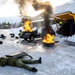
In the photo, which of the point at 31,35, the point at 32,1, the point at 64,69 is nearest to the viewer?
the point at 64,69

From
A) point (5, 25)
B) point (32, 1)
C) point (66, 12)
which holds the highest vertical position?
point (32, 1)

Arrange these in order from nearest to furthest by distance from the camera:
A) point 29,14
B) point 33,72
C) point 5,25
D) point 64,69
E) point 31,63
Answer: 1. point 33,72
2. point 64,69
3. point 31,63
4. point 29,14
5. point 5,25

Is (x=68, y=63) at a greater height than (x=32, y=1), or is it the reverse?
(x=32, y=1)

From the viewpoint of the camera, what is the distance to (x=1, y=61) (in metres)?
9.25

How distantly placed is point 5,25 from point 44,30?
85.2 ft

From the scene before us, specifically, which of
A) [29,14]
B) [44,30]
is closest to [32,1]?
[44,30]

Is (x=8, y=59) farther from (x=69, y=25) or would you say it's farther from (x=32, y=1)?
(x=32, y=1)

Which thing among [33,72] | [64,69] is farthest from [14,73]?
[64,69]

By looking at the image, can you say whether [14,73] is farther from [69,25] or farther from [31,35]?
[69,25]

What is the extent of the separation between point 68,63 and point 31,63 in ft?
6.94

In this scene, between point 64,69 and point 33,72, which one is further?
point 64,69

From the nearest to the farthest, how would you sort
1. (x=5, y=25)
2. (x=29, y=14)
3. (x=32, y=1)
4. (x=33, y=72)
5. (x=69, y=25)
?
(x=33, y=72) → (x=69, y=25) → (x=32, y=1) → (x=29, y=14) → (x=5, y=25)

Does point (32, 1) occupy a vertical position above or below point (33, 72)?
above

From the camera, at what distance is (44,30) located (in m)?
24.3
